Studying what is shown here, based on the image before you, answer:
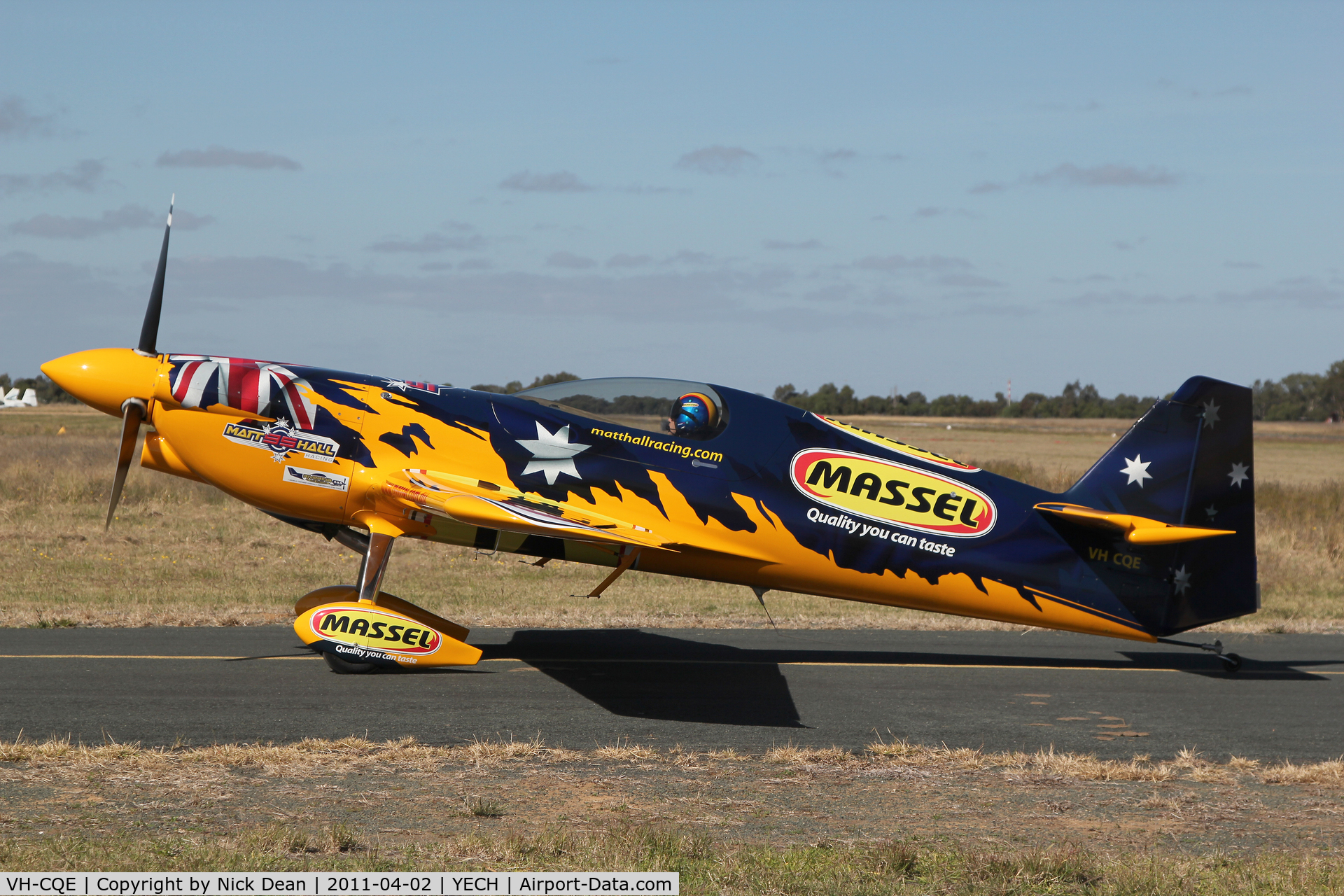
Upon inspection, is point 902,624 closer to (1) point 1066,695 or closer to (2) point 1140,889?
(1) point 1066,695

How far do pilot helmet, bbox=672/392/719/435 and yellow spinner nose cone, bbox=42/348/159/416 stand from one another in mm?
4755

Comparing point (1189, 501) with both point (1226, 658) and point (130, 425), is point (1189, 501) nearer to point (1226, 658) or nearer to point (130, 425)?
point (1226, 658)

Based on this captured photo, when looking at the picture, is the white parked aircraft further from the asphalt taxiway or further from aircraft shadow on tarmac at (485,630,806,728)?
aircraft shadow on tarmac at (485,630,806,728)

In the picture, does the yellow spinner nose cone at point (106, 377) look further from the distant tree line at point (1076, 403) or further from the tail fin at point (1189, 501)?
the distant tree line at point (1076, 403)

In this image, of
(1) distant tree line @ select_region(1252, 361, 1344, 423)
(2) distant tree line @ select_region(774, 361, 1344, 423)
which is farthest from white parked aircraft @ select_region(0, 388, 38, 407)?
(1) distant tree line @ select_region(1252, 361, 1344, 423)

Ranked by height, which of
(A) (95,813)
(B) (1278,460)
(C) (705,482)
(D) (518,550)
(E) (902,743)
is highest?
(B) (1278,460)

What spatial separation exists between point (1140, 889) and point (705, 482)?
5671 millimetres

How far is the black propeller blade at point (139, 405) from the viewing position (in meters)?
9.95

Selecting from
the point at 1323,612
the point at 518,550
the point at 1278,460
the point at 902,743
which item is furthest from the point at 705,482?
the point at 1278,460

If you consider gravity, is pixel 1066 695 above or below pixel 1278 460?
below

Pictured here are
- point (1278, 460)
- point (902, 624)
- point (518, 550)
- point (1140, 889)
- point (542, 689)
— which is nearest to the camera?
point (1140, 889)

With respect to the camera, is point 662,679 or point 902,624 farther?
point 902,624

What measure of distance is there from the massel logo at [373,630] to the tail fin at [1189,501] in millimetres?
6458

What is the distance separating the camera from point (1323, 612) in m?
15.8
